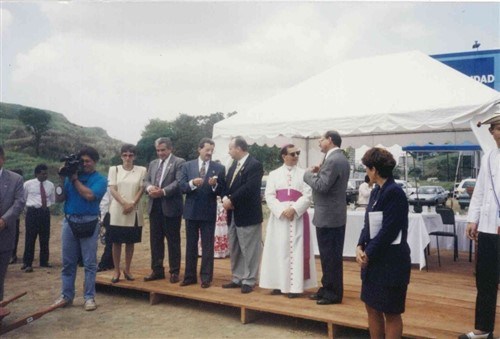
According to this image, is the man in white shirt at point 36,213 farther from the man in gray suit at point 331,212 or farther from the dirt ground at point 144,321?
the man in gray suit at point 331,212

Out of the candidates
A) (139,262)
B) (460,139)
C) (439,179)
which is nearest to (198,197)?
(139,262)

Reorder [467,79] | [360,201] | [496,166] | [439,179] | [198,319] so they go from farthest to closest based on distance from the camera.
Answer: [439,179]
[360,201]
[467,79]
[198,319]
[496,166]

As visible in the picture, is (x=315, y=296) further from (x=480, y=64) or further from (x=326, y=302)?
(x=480, y=64)

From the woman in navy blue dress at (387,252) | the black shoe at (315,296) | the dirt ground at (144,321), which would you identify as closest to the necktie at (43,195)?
the dirt ground at (144,321)

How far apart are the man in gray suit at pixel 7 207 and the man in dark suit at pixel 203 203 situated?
1717 mm

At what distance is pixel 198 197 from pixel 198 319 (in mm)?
1337

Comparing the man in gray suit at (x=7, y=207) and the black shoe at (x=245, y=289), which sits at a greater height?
the man in gray suit at (x=7, y=207)

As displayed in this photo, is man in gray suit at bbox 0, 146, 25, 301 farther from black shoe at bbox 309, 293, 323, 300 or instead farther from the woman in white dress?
black shoe at bbox 309, 293, 323, 300

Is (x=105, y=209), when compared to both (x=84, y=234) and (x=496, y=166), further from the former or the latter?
(x=496, y=166)

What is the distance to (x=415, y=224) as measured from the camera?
22.0 ft

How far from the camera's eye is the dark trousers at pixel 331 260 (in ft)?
15.2

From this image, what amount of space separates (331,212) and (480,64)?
8118 mm

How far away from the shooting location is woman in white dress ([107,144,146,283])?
222 inches

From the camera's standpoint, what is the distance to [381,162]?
3088 millimetres
